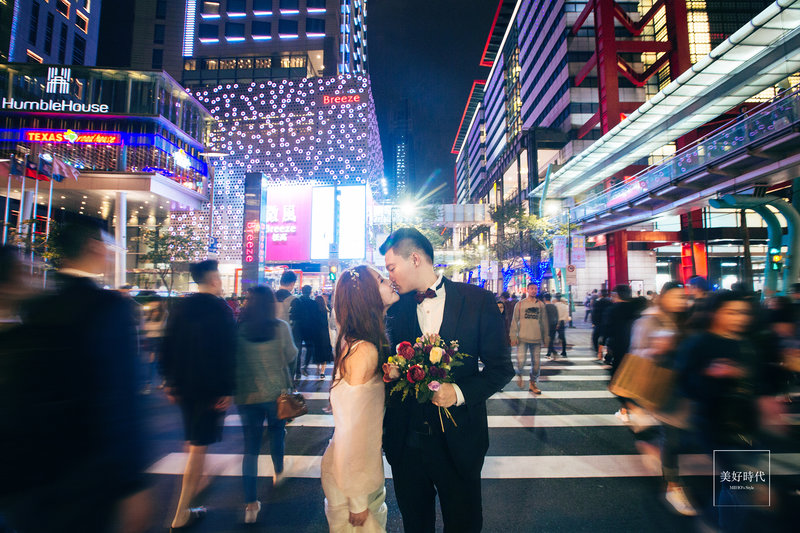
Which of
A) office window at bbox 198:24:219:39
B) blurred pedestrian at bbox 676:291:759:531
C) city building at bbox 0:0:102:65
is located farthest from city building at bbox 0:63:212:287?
blurred pedestrian at bbox 676:291:759:531

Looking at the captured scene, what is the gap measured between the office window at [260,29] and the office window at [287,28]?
159cm

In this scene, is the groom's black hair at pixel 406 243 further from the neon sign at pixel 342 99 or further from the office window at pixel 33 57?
the neon sign at pixel 342 99

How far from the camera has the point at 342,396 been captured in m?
1.91

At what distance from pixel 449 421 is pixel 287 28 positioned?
6555cm

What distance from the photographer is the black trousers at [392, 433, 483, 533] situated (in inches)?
75.5

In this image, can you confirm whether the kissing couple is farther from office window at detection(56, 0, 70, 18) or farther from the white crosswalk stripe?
office window at detection(56, 0, 70, 18)

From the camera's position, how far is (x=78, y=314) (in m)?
1.80

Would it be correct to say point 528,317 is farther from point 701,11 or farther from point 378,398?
point 701,11

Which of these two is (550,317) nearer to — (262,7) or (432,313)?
(432,313)

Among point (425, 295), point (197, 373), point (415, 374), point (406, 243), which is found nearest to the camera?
point (415, 374)

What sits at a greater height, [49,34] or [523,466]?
[49,34]

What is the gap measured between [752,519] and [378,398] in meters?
2.48

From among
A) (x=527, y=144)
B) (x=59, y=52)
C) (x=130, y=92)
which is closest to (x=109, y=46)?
(x=59, y=52)

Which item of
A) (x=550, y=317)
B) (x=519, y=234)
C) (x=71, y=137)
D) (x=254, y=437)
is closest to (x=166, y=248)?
(x=71, y=137)
